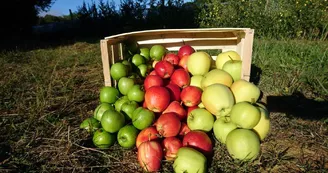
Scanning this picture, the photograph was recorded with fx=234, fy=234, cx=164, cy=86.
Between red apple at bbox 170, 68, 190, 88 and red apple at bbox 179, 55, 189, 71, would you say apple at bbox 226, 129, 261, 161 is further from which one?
red apple at bbox 179, 55, 189, 71

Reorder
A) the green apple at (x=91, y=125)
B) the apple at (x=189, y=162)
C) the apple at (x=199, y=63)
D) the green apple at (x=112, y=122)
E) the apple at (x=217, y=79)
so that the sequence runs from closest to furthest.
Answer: the apple at (x=189, y=162) < the green apple at (x=112, y=122) < the green apple at (x=91, y=125) < the apple at (x=217, y=79) < the apple at (x=199, y=63)

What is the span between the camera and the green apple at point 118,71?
2.27 meters

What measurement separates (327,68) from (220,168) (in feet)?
8.60

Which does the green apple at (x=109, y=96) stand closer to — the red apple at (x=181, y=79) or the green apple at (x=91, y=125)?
the green apple at (x=91, y=125)

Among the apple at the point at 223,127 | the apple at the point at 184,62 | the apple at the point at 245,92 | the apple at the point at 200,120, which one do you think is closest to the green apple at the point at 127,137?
the apple at the point at 200,120

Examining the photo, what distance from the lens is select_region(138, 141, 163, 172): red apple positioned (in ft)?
4.89

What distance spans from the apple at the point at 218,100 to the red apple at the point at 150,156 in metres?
0.55

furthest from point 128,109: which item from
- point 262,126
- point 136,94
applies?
point 262,126

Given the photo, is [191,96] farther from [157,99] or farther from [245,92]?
[245,92]

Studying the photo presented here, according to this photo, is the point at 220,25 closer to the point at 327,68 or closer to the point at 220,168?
the point at 327,68

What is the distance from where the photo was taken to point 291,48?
14.3 feet

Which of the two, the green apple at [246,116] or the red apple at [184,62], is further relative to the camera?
the red apple at [184,62]

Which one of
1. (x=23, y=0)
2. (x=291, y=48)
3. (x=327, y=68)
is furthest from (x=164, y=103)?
(x=23, y=0)

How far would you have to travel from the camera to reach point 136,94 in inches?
81.6
